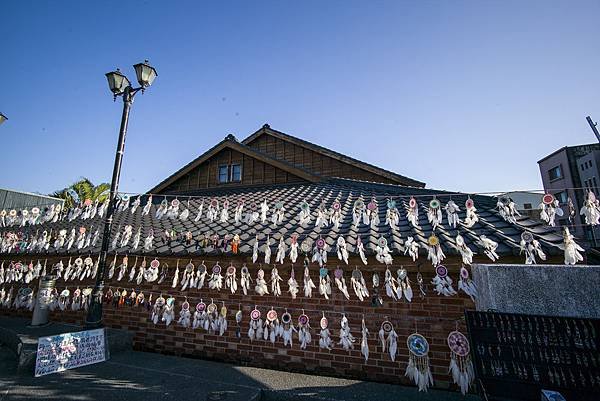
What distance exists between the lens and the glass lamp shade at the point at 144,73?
17.6 feet

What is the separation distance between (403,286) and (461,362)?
4.03ft

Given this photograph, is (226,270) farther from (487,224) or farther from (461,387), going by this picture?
(487,224)

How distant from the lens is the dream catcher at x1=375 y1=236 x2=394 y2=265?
12.2 ft

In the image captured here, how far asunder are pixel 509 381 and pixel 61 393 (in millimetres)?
5576

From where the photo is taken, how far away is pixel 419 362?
12.4 ft

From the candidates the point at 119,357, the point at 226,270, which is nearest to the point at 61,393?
the point at 119,357

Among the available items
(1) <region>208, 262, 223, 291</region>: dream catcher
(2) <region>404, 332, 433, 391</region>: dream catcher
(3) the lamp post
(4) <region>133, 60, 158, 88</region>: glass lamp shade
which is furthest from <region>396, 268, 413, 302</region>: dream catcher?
(4) <region>133, 60, 158, 88</region>: glass lamp shade

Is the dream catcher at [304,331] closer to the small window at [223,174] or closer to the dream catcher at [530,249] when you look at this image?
the dream catcher at [530,249]

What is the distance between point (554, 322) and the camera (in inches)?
107

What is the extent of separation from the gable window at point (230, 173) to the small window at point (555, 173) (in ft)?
113

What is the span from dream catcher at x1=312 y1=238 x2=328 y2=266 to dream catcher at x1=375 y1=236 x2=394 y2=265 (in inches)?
30.3

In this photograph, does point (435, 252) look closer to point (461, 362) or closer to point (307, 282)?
point (461, 362)

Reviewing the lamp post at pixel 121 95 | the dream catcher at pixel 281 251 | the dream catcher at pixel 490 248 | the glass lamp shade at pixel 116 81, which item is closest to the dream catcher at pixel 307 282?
the dream catcher at pixel 281 251

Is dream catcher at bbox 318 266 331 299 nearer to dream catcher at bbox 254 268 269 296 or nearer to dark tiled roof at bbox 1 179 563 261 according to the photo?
dark tiled roof at bbox 1 179 563 261
